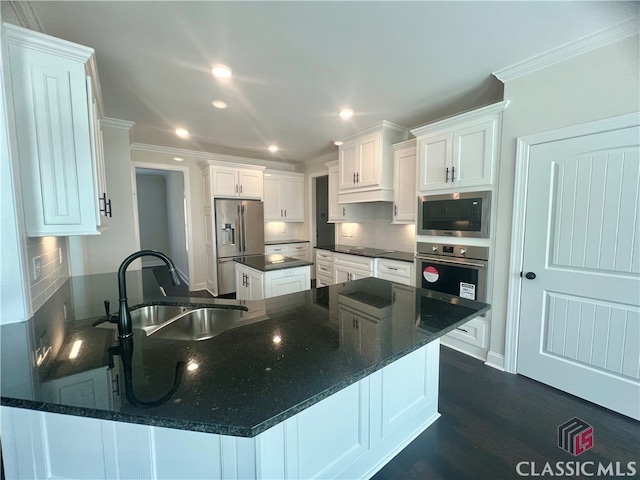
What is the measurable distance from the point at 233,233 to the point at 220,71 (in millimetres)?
2819

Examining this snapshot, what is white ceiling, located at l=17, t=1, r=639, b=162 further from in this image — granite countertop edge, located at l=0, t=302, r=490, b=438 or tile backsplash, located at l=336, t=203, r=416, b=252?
granite countertop edge, located at l=0, t=302, r=490, b=438

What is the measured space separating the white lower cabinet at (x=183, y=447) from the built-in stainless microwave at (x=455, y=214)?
1.88m

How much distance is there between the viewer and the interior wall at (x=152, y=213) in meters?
7.23

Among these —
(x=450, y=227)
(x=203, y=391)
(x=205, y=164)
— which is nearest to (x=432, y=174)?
(x=450, y=227)

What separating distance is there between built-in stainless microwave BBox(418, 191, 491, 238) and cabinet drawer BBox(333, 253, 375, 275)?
0.86m

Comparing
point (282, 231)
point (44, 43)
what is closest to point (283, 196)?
point (282, 231)

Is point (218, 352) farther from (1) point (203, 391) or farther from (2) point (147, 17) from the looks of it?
(2) point (147, 17)

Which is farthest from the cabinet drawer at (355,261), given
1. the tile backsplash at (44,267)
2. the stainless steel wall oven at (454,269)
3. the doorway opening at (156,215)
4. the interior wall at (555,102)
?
the doorway opening at (156,215)

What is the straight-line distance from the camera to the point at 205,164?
14.7 feet

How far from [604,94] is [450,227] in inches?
54.5

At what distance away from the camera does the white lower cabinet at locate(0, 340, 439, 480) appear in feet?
→ 3.09

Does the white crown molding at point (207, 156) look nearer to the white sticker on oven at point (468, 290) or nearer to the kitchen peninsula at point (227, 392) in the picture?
the kitchen peninsula at point (227, 392)

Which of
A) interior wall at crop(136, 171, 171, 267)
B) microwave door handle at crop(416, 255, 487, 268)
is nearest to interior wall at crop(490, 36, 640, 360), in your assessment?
microwave door handle at crop(416, 255, 487, 268)

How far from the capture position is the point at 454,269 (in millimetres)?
2658
